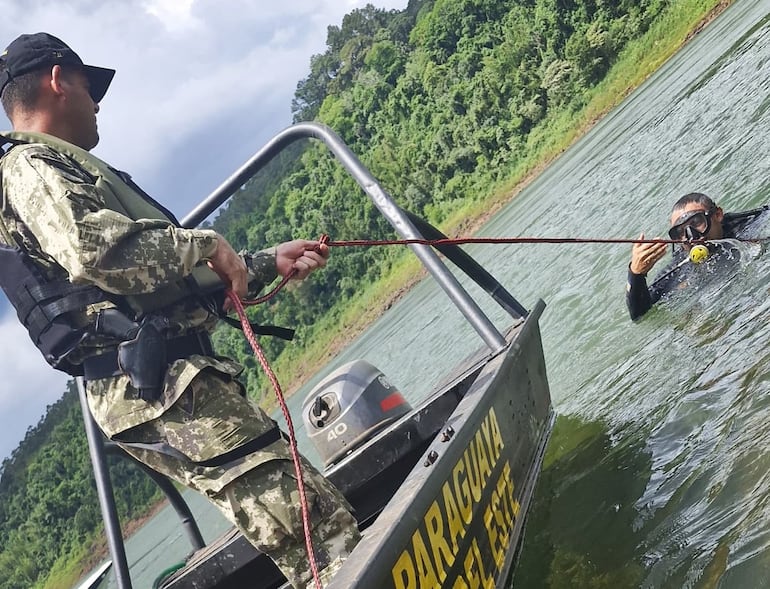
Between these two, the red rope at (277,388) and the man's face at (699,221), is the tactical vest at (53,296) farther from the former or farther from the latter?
the man's face at (699,221)

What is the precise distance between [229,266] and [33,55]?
38.7 inches

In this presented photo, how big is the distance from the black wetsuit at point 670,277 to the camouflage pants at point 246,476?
397 cm

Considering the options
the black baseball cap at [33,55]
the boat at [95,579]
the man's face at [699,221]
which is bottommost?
the man's face at [699,221]

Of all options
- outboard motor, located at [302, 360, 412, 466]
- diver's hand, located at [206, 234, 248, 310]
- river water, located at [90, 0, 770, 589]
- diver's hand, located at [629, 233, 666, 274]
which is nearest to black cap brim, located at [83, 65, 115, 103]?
diver's hand, located at [206, 234, 248, 310]

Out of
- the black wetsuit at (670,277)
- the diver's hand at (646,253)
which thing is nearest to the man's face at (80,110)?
the diver's hand at (646,253)

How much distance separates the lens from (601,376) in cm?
545

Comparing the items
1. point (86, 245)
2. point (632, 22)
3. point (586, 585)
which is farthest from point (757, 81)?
point (632, 22)

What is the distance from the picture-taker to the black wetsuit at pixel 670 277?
5844 millimetres

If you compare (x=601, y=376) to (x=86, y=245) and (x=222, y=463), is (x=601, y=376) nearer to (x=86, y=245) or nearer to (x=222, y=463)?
(x=222, y=463)

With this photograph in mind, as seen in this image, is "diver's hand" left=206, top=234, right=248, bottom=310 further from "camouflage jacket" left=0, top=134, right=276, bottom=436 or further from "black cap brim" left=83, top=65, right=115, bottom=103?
"black cap brim" left=83, top=65, right=115, bottom=103

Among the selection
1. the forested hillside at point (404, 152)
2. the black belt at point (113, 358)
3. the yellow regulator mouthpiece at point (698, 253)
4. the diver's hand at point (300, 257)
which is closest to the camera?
the black belt at point (113, 358)

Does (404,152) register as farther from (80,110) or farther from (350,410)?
(80,110)

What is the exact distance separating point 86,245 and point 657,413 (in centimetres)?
306

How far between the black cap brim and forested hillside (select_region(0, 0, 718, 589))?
3269 cm
